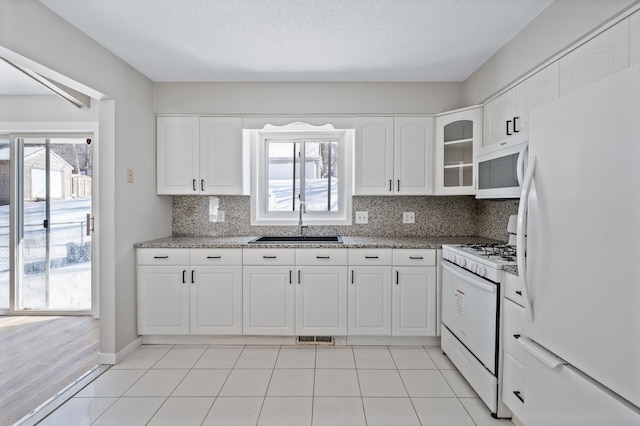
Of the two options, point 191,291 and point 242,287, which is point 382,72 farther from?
point 191,291

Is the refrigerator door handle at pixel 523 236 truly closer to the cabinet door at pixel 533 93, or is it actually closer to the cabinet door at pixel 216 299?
the cabinet door at pixel 533 93

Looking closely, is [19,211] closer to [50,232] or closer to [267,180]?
[50,232]

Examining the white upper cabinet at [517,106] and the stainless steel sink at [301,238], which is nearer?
the white upper cabinet at [517,106]

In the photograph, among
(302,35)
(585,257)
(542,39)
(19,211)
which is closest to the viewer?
(585,257)

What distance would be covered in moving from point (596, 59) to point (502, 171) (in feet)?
2.59

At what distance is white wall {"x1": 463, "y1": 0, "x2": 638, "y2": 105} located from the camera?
1710 mm

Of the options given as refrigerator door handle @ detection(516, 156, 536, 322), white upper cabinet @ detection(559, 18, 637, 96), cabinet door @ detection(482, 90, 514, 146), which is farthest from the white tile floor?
white upper cabinet @ detection(559, 18, 637, 96)

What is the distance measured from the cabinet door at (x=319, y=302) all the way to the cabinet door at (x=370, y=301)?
3.7 inches

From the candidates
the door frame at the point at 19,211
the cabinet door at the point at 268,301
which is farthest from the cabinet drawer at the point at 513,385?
the door frame at the point at 19,211

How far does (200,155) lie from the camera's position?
10.9 ft

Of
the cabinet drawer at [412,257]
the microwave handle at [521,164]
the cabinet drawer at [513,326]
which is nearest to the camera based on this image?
the cabinet drawer at [513,326]

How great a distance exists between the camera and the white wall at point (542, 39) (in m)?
1.71

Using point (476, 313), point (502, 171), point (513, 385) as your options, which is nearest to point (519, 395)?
point (513, 385)

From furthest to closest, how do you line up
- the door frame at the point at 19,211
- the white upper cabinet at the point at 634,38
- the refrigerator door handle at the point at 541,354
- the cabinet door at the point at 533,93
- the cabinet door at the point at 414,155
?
the door frame at the point at 19,211 → the cabinet door at the point at 414,155 → the cabinet door at the point at 533,93 → the white upper cabinet at the point at 634,38 → the refrigerator door handle at the point at 541,354
